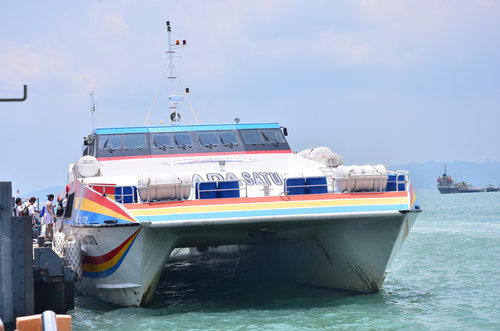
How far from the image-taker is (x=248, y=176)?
12344 millimetres

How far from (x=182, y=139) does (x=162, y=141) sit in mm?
422

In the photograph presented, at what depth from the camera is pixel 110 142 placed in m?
14.8

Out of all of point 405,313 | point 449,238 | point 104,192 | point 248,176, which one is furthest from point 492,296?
point 449,238

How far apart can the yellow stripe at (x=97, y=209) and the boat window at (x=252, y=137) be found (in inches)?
172

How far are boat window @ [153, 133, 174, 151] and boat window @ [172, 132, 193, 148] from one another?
12cm

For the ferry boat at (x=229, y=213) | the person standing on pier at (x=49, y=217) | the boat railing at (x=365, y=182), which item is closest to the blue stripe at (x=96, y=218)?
the ferry boat at (x=229, y=213)

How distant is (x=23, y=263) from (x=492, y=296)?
8258 millimetres

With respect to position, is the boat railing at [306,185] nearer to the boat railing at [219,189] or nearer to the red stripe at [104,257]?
the boat railing at [219,189]

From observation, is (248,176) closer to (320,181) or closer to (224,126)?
(320,181)

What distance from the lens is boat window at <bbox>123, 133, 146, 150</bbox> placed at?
48.4ft

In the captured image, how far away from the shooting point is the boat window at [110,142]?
14.7 m

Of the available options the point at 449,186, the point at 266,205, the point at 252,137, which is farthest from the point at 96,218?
the point at 449,186

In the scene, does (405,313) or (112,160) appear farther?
(112,160)

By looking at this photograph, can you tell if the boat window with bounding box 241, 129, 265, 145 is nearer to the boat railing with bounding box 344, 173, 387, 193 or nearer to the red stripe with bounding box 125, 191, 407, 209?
the boat railing with bounding box 344, 173, 387, 193
